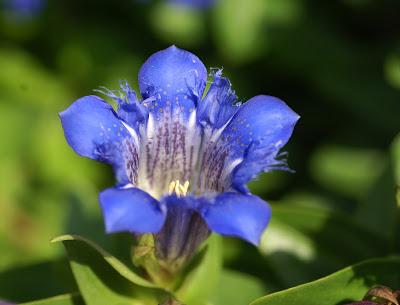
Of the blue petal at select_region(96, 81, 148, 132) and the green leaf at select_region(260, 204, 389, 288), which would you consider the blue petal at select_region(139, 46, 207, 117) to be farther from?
the green leaf at select_region(260, 204, 389, 288)

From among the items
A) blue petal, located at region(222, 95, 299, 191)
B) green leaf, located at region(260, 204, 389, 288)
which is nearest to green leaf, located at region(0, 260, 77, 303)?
green leaf, located at region(260, 204, 389, 288)

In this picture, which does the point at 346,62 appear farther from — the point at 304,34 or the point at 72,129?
the point at 72,129

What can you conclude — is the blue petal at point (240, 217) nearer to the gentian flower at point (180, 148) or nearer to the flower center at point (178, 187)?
the gentian flower at point (180, 148)

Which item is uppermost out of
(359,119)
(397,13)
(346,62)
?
(397,13)

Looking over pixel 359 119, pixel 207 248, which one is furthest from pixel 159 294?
pixel 359 119

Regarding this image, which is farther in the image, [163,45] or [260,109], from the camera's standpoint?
[163,45]

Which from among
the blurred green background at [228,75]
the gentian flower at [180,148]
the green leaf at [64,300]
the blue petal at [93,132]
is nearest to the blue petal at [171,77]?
the gentian flower at [180,148]
